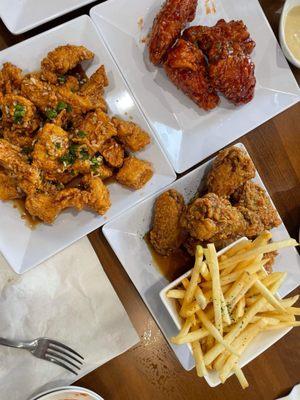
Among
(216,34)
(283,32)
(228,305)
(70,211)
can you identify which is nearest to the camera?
(228,305)

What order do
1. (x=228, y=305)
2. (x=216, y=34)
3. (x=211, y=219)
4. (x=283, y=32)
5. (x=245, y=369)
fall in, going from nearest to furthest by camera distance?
(x=228, y=305)
(x=211, y=219)
(x=216, y=34)
(x=283, y=32)
(x=245, y=369)

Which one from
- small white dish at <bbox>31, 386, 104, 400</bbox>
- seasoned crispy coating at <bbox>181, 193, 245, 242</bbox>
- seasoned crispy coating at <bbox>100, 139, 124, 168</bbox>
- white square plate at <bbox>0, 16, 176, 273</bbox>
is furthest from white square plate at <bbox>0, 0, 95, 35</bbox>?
small white dish at <bbox>31, 386, 104, 400</bbox>

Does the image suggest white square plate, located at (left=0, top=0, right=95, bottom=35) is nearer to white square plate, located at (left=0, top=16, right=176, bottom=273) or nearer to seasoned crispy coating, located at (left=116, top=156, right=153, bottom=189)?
white square plate, located at (left=0, top=16, right=176, bottom=273)

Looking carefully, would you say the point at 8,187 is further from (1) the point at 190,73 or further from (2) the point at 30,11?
(1) the point at 190,73

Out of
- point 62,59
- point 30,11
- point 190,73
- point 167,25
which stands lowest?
point 190,73

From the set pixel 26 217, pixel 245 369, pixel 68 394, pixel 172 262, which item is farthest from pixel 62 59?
pixel 245 369

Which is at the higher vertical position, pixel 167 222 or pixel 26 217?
pixel 26 217

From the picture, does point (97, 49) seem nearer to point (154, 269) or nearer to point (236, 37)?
point (236, 37)

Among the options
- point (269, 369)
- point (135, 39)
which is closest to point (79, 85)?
point (135, 39)
